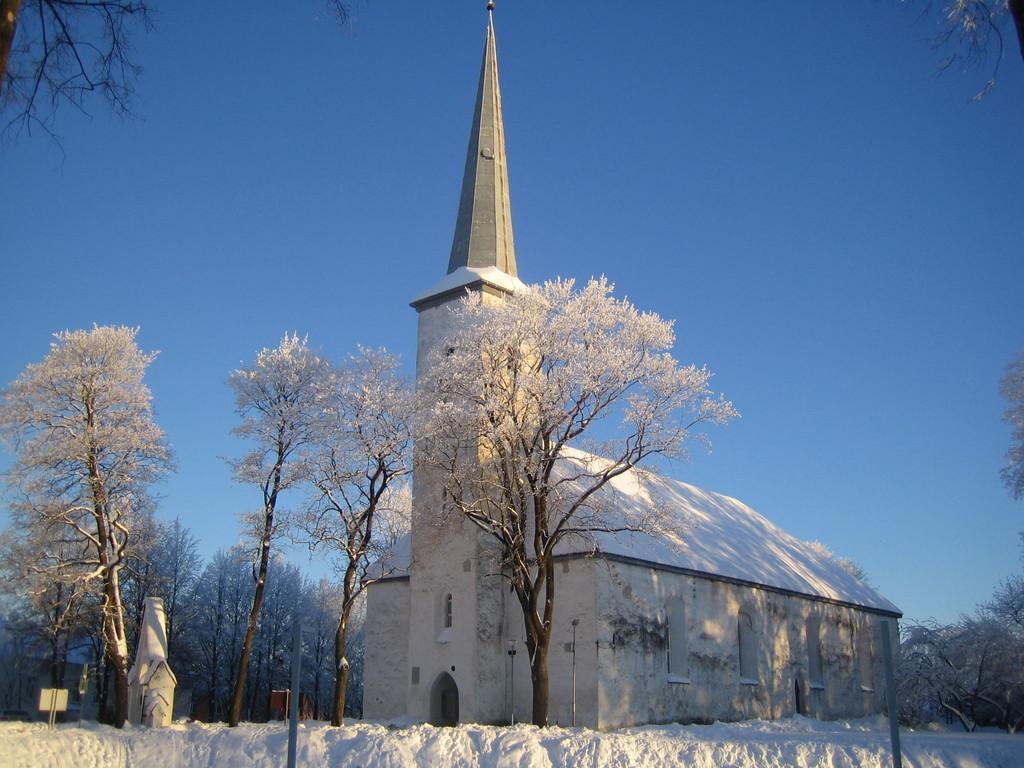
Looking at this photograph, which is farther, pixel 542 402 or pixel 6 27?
pixel 542 402

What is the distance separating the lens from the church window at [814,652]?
40.8m

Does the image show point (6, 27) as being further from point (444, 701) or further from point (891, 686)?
→ point (444, 701)

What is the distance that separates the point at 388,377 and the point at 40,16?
23359mm

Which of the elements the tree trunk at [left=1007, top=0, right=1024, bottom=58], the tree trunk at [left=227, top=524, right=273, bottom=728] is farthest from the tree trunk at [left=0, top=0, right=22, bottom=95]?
Result: the tree trunk at [left=227, top=524, right=273, bottom=728]

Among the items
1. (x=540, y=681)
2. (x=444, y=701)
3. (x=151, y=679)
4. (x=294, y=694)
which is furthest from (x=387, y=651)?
(x=294, y=694)

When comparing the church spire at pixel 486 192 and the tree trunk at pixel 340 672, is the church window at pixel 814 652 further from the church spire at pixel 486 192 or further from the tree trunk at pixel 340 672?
the tree trunk at pixel 340 672

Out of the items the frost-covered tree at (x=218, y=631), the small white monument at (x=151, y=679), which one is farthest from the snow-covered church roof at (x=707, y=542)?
the frost-covered tree at (x=218, y=631)

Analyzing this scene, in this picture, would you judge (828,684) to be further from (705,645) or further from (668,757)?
(668,757)

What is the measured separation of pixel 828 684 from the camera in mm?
41344

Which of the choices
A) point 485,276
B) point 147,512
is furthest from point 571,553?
point 147,512

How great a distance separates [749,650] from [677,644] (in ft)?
16.1

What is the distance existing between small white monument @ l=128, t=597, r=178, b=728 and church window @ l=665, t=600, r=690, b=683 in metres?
16.7

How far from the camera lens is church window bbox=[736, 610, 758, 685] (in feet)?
120

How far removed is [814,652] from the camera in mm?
41500
